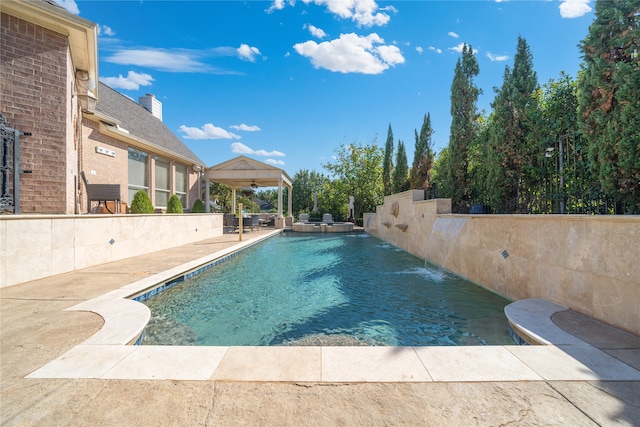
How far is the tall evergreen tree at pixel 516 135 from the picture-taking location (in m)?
7.36

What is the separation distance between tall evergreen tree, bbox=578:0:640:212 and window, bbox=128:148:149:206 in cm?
1568

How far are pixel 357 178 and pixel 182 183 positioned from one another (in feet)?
46.8

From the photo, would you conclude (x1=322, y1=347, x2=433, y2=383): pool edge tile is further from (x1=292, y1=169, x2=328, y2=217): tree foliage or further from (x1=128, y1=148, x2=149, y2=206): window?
(x1=292, y1=169, x2=328, y2=217): tree foliage

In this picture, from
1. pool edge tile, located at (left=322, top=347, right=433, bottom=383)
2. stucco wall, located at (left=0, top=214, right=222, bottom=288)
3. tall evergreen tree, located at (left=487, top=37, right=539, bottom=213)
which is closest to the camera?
pool edge tile, located at (left=322, top=347, right=433, bottom=383)

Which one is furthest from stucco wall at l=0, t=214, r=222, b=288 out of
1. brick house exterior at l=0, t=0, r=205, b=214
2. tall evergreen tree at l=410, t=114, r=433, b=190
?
tall evergreen tree at l=410, t=114, r=433, b=190

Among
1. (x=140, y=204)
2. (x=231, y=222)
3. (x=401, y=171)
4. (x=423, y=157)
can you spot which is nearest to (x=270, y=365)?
(x=140, y=204)

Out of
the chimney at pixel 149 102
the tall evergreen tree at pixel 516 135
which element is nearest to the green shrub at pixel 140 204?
the tall evergreen tree at pixel 516 135

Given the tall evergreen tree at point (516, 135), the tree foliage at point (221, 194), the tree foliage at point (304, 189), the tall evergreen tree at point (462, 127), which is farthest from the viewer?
the tree foliage at point (304, 189)

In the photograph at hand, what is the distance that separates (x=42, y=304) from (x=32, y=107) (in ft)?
16.7

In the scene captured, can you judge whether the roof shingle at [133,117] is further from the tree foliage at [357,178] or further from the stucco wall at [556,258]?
the stucco wall at [556,258]

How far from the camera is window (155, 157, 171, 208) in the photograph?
587 inches

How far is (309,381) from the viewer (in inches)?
87.7

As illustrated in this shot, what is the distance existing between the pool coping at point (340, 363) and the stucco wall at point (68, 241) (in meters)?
3.32

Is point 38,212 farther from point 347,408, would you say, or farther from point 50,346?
point 347,408
